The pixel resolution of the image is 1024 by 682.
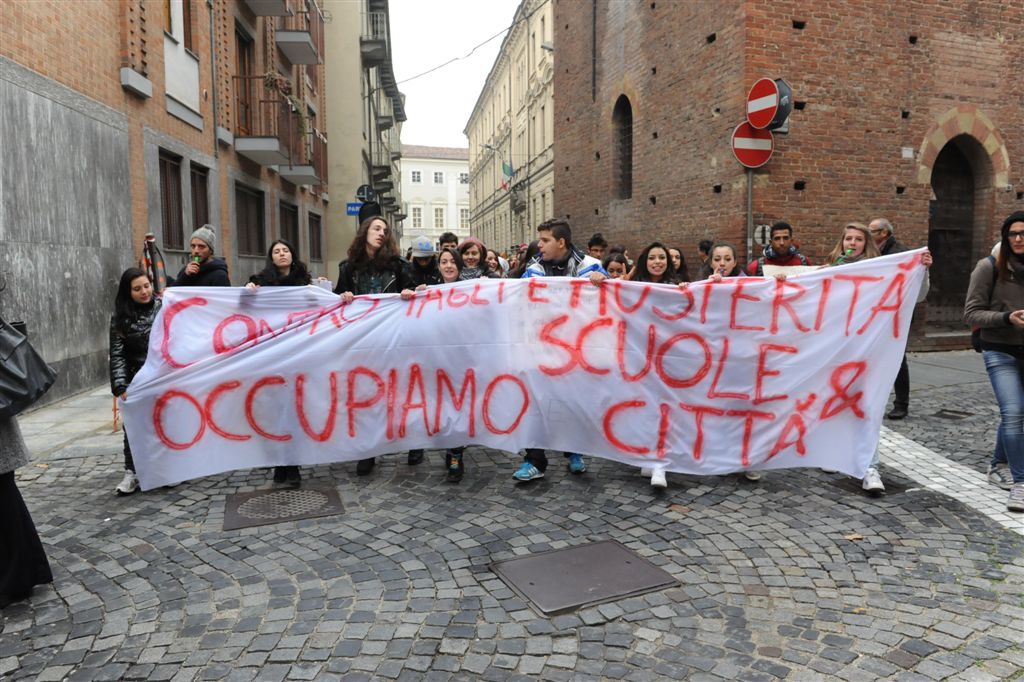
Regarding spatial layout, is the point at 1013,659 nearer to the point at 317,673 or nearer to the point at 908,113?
the point at 317,673

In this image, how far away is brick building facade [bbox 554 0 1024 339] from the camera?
36.0 feet

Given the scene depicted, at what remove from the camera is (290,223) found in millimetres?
21719

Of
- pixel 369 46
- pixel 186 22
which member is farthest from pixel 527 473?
pixel 369 46

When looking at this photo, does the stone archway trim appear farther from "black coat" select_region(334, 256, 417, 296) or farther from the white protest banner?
"black coat" select_region(334, 256, 417, 296)

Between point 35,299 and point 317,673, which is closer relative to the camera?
point 317,673

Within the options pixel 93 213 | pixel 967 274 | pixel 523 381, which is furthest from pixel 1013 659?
pixel 967 274

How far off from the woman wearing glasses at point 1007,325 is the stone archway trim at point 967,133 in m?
7.77

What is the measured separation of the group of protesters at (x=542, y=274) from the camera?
16.1ft

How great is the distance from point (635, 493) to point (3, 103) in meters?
7.30

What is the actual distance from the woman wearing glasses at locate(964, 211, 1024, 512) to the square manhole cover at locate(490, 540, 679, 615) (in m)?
2.74

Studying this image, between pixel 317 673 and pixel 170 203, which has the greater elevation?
pixel 170 203

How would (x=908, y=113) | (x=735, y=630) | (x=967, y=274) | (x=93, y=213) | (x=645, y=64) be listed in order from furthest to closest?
(x=645, y=64), (x=967, y=274), (x=908, y=113), (x=93, y=213), (x=735, y=630)

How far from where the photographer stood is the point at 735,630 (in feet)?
10.6

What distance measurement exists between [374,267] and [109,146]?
19.9 feet
